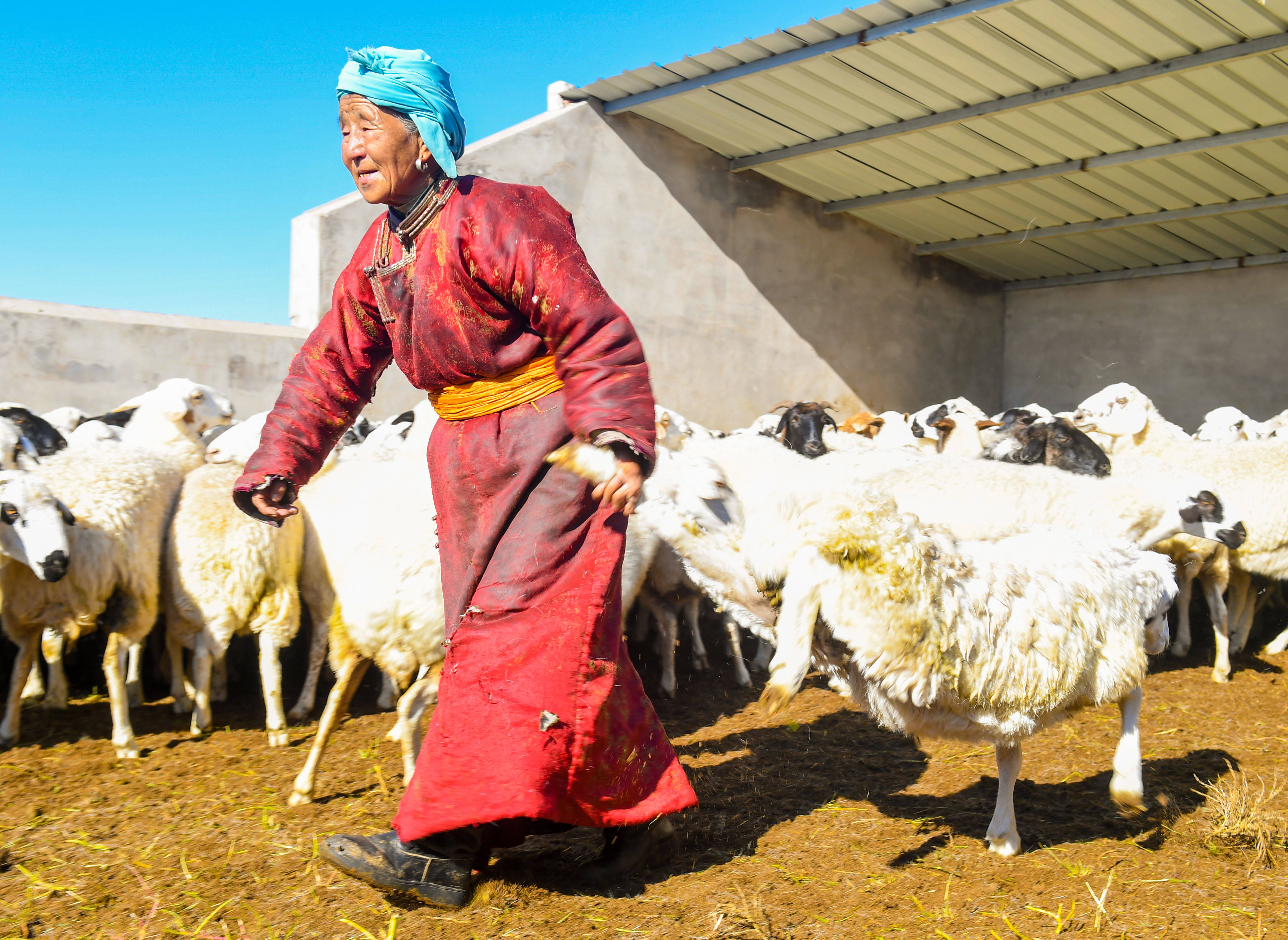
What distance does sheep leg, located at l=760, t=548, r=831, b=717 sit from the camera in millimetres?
2447

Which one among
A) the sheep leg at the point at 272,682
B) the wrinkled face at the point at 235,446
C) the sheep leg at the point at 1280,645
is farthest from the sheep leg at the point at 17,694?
the sheep leg at the point at 1280,645

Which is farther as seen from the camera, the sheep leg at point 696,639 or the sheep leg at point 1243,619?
the sheep leg at point 1243,619

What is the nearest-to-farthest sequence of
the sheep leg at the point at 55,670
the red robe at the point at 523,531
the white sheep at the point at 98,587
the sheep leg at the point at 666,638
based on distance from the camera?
1. the red robe at the point at 523,531
2. the white sheep at the point at 98,587
3. the sheep leg at the point at 55,670
4. the sheep leg at the point at 666,638

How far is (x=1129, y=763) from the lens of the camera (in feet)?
9.36

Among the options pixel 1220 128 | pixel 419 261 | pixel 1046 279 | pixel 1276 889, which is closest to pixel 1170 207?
pixel 1220 128

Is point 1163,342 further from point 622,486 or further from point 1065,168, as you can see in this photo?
point 622,486

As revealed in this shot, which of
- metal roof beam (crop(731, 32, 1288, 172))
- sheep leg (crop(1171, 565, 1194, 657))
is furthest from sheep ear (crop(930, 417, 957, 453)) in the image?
metal roof beam (crop(731, 32, 1288, 172))

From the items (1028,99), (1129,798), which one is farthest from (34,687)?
(1028,99)

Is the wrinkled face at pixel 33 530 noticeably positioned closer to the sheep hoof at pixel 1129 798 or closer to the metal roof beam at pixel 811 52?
the sheep hoof at pixel 1129 798

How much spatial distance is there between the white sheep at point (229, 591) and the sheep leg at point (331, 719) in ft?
2.57

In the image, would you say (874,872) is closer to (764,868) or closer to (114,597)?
(764,868)

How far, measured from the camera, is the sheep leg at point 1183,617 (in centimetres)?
612

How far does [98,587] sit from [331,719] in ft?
4.73

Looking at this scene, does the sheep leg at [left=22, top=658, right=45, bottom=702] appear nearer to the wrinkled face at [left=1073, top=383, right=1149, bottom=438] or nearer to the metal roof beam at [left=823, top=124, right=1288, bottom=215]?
the wrinkled face at [left=1073, top=383, right=1149, bottom=438]
